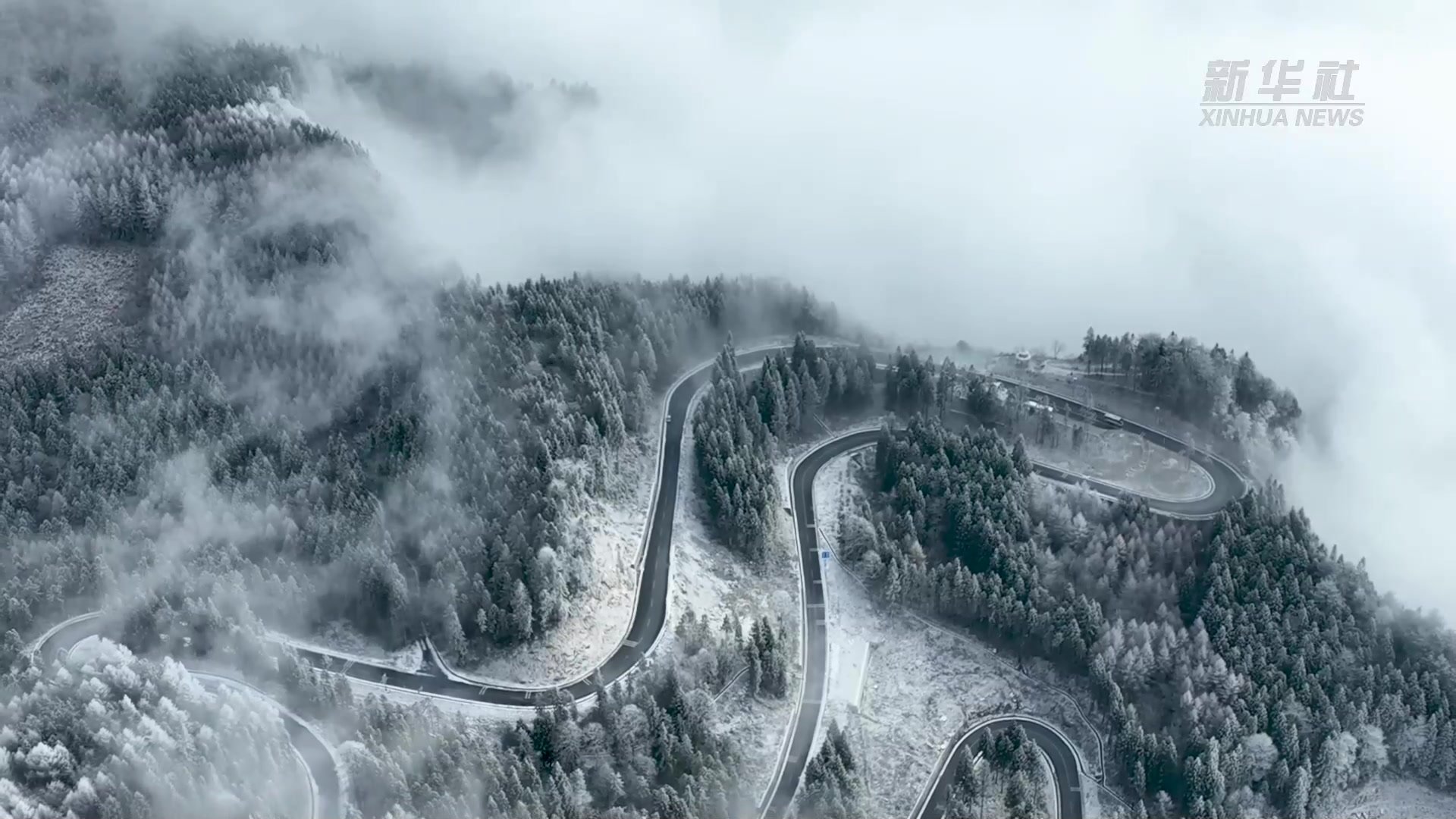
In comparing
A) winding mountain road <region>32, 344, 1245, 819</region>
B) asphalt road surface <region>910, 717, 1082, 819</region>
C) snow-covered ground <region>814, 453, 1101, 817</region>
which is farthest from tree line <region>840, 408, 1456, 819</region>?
winding mountain road <region>32, 344, 1245, 819</region>

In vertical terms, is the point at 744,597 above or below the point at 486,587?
below

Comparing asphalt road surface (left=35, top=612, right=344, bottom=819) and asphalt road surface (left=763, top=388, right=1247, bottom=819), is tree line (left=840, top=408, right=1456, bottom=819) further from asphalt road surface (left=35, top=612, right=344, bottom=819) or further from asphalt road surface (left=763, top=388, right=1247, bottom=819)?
asphalt road surface (left=35, top=612, right=344, bottom=819)

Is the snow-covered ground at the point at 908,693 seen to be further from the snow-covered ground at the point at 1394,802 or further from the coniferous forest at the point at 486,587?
the snow-covered ground at the point at 1394,802

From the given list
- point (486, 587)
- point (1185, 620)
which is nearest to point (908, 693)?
point (1185, 620)

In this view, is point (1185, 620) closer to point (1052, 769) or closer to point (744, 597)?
point (1052, 769)

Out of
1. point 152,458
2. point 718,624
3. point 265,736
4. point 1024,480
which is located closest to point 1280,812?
point 1024,480

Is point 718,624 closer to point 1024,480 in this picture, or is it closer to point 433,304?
point 1024,480
